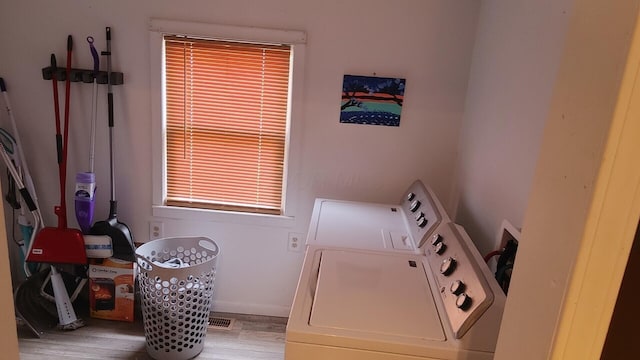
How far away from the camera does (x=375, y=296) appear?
1.51 metres

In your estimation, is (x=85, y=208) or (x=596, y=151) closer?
(x=596, y=151)

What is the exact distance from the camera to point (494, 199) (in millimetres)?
1926

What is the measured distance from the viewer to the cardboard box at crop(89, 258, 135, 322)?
266 cm

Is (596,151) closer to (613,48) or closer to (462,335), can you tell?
(613,48)

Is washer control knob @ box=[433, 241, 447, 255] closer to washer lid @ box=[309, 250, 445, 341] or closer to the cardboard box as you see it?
washer lid @ box=[309, 250, 445, 341]

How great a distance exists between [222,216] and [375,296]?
1487mm

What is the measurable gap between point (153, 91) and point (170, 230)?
2.74ft

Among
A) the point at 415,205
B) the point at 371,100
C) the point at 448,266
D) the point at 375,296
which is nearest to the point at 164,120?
the point at 371,100

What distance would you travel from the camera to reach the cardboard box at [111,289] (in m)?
2.66

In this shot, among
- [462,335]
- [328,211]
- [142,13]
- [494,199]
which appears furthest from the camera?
[142,13]

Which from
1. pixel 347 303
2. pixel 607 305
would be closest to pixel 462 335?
pixel 347 303

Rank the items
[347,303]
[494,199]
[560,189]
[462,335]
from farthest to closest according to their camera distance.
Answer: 1. [494,199]
2. [347,303]
3. [462,335]
4. [560,189]

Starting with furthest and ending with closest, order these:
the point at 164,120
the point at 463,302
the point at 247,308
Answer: the point at 247,308
the point at 164,120
the point at 463,302

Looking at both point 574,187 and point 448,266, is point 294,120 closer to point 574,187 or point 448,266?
point 448,266
